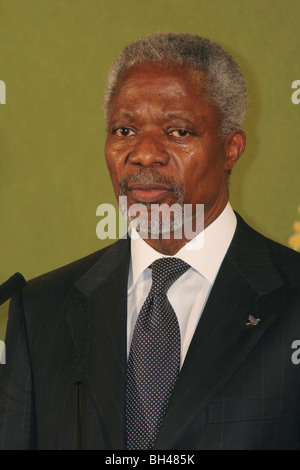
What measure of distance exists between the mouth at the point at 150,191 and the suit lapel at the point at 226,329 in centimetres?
18

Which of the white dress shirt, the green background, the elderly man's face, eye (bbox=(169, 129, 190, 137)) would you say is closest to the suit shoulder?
the white dress shirt

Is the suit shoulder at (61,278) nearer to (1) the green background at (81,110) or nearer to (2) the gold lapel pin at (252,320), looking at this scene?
(2) the gold lapel pin at (252,320)

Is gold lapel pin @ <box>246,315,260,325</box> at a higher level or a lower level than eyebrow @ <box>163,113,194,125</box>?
lower

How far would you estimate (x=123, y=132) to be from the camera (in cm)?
149

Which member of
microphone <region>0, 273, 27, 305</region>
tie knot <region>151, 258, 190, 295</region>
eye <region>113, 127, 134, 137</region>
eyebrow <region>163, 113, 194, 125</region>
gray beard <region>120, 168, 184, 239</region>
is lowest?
microphone <region>0, 273, 27, 305</region>

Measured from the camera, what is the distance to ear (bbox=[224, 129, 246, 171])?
1574 millimetres

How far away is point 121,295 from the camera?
4.89 ft

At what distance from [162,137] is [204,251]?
0.79 feet

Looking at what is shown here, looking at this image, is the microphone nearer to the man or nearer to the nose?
the man

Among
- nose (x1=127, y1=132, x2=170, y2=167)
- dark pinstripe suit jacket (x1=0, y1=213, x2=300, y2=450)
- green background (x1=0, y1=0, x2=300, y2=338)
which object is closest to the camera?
dark pinstripe suit jacket (x1=0, y1=213, x2=300, y2=450)
